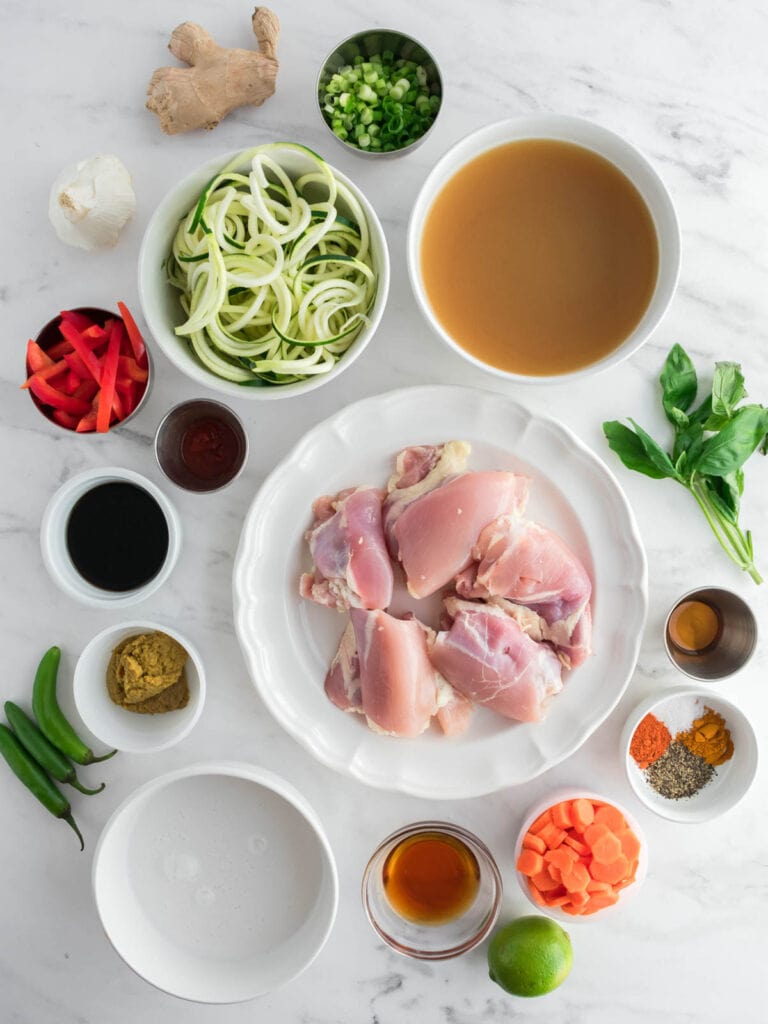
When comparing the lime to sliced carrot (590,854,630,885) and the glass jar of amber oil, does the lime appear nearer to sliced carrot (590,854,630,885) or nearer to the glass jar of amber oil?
sliced carrot (590,854,630,885)

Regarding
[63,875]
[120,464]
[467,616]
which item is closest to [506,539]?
[467,616]

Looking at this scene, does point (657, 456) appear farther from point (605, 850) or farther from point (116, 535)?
point (116, 535)

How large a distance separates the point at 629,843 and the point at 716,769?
31cm

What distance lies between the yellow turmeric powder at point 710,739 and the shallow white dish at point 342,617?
26 centimetres

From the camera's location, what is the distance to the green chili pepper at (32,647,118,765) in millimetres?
2148

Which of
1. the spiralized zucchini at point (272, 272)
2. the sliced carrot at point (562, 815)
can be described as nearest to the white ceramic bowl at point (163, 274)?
the spiralized zucchini at point (272, 272)

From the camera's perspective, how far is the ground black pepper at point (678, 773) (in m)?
2.14

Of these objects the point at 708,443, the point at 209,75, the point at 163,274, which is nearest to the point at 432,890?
the point at 708,443

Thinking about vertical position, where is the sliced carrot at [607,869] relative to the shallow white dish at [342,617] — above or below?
below

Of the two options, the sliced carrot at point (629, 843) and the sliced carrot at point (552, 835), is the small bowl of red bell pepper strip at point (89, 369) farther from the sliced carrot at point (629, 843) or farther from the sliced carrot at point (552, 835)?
the sliced carrot at point (629, 843)

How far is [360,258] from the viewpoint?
1938 millimetres

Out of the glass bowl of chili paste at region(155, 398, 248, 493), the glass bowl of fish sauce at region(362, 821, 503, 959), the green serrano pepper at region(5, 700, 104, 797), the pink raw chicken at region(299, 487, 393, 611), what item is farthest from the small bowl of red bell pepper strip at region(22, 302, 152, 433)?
the glass bowl of fish sauce at region(362, 821, 503, 959)

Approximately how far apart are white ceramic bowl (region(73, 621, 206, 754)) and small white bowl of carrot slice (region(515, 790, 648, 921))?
0.90 m

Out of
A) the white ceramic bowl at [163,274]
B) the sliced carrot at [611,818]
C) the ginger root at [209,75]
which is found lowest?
the sliced carrot at [611,818]
